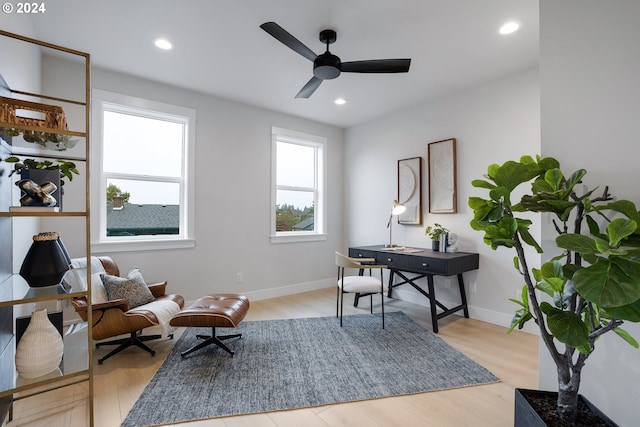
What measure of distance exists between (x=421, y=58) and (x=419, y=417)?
2895 mm

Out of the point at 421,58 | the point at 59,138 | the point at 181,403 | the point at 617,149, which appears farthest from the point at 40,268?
the point at 421,58

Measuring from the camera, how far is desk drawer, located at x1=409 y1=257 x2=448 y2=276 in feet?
9.85

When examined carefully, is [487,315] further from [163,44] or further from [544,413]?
[163,44]

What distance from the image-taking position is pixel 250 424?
1.70 metres

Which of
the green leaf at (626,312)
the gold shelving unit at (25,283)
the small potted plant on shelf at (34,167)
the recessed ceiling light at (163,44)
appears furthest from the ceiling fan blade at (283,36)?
the green leaf at (626,312)

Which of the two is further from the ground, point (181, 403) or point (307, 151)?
point (307, 151)

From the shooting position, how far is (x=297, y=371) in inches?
89.1

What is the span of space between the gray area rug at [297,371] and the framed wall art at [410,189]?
1517mm

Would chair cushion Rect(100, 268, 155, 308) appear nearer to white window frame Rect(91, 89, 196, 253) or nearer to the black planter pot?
white window frame Rect(91, 89, 196, 253)

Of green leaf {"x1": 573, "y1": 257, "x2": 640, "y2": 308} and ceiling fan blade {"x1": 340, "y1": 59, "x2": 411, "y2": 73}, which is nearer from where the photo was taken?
green leaf {"x1": 573, "y1": 257, "x2": 640, "y2": 308}

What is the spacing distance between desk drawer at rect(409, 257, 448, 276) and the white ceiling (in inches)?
76.5

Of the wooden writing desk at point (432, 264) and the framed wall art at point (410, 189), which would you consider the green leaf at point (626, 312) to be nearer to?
the wooden writing desk at point (432, 264)

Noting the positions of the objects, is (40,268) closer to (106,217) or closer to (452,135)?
(106,217)

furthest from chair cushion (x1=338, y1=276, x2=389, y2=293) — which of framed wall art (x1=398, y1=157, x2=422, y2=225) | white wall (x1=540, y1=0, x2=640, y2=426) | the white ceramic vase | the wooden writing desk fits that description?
the white ceramic vase
